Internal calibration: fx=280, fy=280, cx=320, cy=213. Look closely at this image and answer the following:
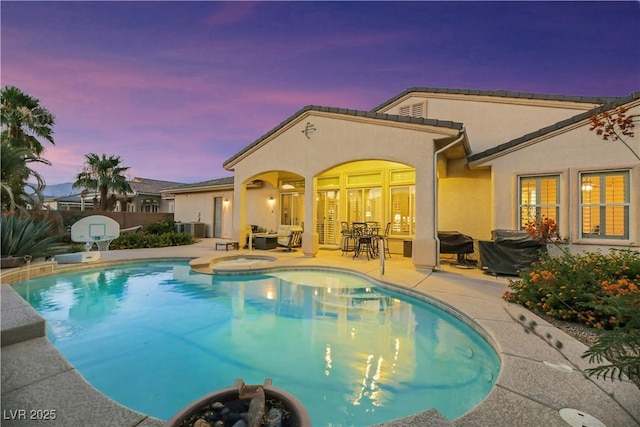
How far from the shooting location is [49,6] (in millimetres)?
9023

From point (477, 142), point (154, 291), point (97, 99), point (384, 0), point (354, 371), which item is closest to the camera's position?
point (354, 371)

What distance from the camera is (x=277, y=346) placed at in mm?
4543

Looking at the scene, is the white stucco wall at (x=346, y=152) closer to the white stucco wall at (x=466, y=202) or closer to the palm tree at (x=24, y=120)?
the white stucco wall at (x=466, y=202)

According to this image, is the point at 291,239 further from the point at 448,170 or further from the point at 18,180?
the point at 18,180

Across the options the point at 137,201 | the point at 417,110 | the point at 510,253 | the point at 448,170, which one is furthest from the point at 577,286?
the point at 137,201

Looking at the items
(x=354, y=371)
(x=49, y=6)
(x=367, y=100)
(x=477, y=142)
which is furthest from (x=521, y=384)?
(x=367, y=100)

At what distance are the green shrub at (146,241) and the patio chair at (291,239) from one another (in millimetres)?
5900

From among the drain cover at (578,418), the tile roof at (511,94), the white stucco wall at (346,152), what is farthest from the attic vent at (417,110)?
the drain cover at (578,418)

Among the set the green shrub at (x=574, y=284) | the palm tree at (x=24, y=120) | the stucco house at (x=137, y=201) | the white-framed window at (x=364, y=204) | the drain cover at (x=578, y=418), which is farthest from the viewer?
the stucco house at (x=137, y=201)

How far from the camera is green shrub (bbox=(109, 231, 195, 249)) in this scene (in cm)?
1329

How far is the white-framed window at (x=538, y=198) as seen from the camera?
8.25m

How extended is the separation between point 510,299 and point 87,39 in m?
15.7

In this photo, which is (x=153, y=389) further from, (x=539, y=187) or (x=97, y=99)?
(x=97, y=99)

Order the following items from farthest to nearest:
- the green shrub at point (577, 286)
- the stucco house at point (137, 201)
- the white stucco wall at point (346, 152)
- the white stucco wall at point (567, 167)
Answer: the stucco house at point (137, 201)
the white stucco wall at point (346, 152)
the white stucco wall at point (567, 167)
the green shrub at point (577, 286)
